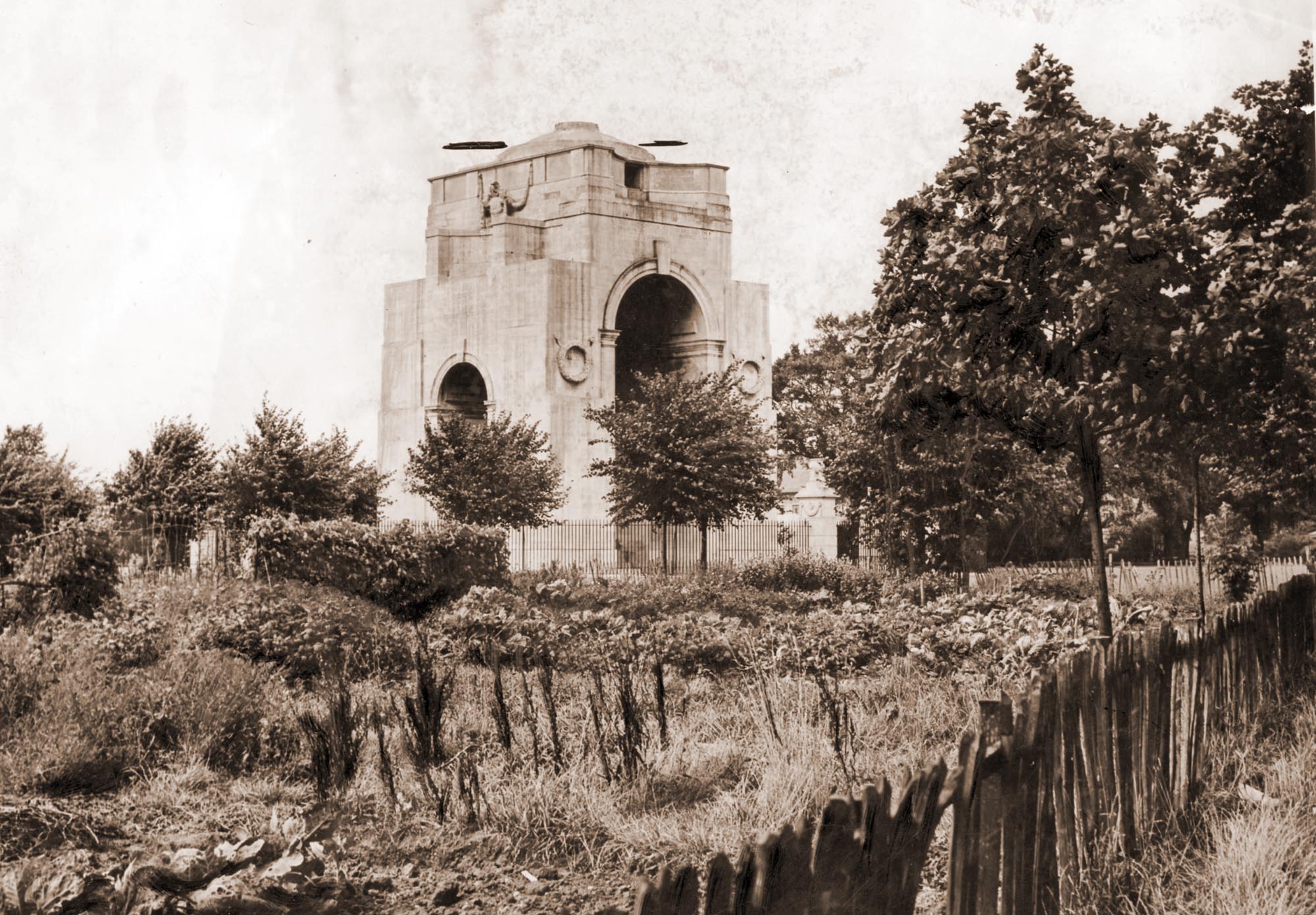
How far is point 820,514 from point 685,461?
400 cm

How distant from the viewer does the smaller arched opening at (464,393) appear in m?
38.5

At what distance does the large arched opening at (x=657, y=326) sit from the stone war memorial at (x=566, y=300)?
Answer: 0.17ft

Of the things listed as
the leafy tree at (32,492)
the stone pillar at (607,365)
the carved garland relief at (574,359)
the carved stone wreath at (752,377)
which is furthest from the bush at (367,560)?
the carved stone wreath at (752,377)

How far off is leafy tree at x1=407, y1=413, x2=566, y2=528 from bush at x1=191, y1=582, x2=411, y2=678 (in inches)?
698

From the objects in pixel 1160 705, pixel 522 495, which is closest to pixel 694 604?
pixel 1160 705

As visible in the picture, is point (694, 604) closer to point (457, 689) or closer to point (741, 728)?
point (457, 689)

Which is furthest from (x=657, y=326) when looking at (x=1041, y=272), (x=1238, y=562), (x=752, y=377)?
(x=1041, y=272)

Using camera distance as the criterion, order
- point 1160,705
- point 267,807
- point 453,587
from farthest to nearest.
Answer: point 453,587
point 267,807
point 1160,705

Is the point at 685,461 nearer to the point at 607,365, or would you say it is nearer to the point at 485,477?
the point at 485,477

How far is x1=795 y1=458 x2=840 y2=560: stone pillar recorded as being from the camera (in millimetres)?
30875

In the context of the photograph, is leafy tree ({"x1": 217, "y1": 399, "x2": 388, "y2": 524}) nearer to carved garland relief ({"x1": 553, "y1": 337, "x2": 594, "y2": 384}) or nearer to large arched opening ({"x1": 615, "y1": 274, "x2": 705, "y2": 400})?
carved garland relief ({"x1": 553, "y1": 337, "x2": 594, "y2": 384})

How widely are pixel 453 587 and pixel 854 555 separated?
1667 cm

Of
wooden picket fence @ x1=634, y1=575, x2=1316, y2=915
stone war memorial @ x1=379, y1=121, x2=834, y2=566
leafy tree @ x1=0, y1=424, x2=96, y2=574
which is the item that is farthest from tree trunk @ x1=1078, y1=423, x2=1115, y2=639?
stone war memorial @ x1=379, y1=121, x2=834, y2=566

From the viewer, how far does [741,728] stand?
7.77 m
